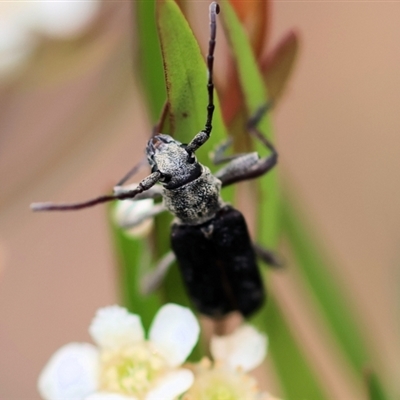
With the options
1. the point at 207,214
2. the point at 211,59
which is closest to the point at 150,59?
the point at 211,59

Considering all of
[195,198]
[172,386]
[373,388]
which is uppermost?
[195,198]

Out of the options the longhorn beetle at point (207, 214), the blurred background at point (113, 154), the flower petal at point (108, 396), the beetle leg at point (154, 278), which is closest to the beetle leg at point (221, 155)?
the longhorn beetle at point (207, 214)

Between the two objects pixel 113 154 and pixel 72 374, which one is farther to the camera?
pixel 113 154

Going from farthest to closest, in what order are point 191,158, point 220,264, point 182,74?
point 220,264 → point 191,158 → point 182,74

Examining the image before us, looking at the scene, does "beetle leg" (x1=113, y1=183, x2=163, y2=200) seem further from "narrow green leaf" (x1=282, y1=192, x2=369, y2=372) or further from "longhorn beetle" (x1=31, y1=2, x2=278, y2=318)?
"narrow green leaf" (x1=282, y1=192, x2=369, y2=372)

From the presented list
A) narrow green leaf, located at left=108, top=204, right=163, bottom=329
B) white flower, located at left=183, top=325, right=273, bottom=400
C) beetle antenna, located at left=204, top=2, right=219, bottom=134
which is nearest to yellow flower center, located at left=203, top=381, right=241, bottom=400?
white flower, located at left=183, top=325, right=273, bottom=400

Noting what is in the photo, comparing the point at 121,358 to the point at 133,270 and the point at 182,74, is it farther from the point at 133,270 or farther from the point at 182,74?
the point at 182,74

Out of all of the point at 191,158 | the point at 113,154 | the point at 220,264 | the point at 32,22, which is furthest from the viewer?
the point at 113,154

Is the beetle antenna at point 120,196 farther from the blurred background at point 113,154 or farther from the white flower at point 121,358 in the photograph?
the blurred background at point 113,154
